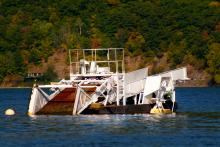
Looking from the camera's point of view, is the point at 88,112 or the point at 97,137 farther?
the point at 88,112

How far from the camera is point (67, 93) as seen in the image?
105 metres

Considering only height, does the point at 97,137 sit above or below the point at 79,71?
below

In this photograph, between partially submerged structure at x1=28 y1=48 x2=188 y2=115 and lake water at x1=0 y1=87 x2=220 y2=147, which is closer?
lake water at x1=0 y1=87 x2=220 y2=147

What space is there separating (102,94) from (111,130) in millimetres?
17390

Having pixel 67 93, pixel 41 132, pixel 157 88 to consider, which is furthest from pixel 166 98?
pixel 41 132

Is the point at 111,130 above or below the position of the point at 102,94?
below

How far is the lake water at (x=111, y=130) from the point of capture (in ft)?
254

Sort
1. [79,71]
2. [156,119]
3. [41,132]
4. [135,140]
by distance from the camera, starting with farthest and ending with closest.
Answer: [79,71]
[156,119]
[41,132]
[135,140]

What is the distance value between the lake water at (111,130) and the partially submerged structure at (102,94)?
6.84 ft

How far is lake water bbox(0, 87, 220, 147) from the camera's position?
77.5 meters

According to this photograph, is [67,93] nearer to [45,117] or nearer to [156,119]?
[45,117]

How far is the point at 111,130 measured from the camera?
86438 mm

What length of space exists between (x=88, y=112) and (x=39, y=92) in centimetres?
503

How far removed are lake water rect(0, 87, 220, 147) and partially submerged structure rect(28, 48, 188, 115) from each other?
208 cm
